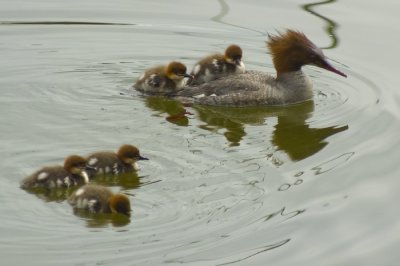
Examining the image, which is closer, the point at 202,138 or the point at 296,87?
the point at 202,138

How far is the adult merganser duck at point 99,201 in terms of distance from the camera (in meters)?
7.48

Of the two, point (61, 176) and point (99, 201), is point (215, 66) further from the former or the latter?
point (99, 201)

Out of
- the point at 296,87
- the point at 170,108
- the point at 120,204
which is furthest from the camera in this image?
the point at 296,87

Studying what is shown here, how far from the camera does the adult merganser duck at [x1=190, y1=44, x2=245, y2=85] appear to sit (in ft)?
34.3

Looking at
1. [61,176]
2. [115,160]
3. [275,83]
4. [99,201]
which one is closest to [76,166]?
[61,176]

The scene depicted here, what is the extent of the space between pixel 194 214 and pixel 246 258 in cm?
64

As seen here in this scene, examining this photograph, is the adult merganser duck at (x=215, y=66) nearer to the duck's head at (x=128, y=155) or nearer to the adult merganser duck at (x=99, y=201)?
the duck's head at (x=128, y=155)

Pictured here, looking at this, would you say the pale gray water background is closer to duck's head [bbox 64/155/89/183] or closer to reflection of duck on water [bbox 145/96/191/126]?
reflection of duck on water [bbox 145/96/191/126]

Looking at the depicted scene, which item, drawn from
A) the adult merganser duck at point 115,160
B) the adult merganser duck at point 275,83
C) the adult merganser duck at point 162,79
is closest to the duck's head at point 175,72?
the adult merganser duck at point 162,79

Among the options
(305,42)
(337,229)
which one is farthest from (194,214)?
(305,42)

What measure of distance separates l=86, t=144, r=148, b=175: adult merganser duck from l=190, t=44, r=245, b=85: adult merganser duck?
2253 mm

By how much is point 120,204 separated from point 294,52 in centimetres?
359

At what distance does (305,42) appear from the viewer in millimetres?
10523

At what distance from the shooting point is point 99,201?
7.59 meters
